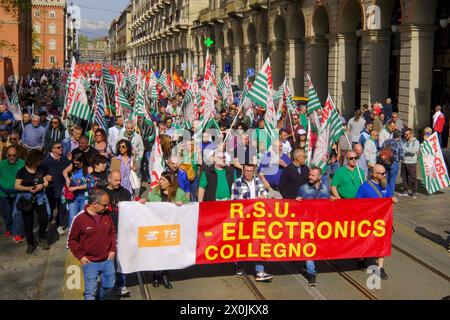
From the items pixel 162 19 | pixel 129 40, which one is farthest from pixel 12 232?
pixel 129 40

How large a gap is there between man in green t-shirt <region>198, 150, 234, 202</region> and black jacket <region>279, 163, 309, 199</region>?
84 centimetres

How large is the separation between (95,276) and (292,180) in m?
3.48

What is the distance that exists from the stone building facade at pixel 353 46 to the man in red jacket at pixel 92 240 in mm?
17720

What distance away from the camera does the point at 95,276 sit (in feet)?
20.5

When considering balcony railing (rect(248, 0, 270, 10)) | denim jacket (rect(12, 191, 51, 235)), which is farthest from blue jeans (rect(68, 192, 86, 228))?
balcony railing (rect(248, 0, 270, 10))

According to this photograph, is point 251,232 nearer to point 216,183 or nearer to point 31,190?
point 216,183

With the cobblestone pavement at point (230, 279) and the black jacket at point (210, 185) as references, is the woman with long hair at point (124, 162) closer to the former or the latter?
the cobblestone pavement at point (230, 279)

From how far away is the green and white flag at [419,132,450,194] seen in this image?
1154 cm

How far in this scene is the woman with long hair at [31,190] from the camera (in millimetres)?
8844

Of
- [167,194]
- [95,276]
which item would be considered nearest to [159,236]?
[167,194]

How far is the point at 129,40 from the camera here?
446ft

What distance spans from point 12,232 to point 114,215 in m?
3.34
